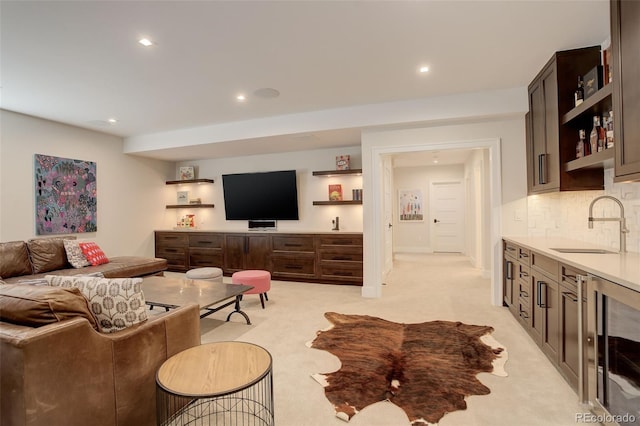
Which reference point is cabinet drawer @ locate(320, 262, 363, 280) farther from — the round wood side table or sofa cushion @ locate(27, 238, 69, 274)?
sofa cushion @ locate(27, 238, 69, 274)

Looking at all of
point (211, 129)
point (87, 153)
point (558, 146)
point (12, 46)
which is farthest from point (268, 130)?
point (558, 146)

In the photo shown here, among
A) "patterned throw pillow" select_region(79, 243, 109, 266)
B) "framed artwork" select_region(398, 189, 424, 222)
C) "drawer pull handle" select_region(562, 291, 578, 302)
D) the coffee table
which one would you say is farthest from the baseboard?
"patterned throw pillow" select_region(79, 243, 109, 266)

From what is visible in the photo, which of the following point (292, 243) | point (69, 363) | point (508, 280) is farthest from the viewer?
point (292, 243)

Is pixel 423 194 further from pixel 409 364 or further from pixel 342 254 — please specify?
pixel 409 364

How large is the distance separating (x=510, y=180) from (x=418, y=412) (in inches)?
120

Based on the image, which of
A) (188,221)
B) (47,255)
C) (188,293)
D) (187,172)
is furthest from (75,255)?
(187,172)

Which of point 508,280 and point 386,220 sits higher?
point 386,220

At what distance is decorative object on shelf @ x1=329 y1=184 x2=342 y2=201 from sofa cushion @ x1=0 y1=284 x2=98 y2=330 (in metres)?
4.41

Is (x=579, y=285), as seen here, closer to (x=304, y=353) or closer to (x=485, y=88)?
(x=304, y=353)

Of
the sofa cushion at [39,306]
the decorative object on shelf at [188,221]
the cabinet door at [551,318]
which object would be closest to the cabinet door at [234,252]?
the decorative object on shelf at [188,221]

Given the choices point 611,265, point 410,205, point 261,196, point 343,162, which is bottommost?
point 611,265

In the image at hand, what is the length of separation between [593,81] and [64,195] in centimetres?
659

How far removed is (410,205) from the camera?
878cm

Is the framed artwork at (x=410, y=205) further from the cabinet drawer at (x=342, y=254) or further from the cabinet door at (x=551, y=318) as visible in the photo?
the cabinet door at (x=551, y=318)
